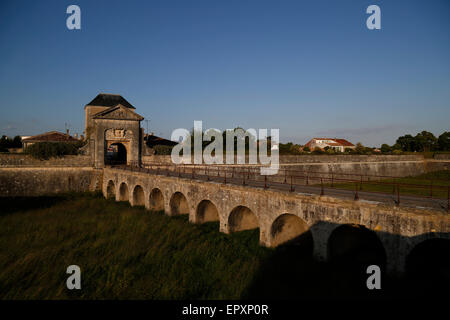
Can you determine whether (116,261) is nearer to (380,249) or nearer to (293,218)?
(293,218)

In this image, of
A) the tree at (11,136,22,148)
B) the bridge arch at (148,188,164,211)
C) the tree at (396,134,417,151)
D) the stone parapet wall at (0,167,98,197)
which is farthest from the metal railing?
the tree at (396,134,417,151)

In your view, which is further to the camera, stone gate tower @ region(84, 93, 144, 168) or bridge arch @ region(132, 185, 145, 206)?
stone gate tower @ region(84, 93, 144, 168)

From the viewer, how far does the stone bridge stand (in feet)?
25.0

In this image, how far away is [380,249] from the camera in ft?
38.3

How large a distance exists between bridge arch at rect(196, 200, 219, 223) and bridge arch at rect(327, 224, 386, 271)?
241 inches

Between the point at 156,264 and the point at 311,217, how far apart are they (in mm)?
5905

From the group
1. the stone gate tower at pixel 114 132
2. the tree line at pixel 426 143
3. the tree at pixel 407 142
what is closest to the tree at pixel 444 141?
the tree line at pixel 426 143

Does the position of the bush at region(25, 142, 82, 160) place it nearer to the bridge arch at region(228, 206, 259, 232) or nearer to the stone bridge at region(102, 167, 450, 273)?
the stone bridge at region(102, 167, 450, 273)

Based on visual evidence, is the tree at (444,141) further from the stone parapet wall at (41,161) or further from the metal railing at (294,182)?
the stone parapet wall at (41,161)

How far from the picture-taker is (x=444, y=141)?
55156 mm

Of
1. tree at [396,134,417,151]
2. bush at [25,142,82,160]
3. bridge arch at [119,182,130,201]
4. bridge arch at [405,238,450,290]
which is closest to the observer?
bridge arch at [405,238,450,290]

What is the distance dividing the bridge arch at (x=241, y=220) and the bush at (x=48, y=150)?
69.5 ft

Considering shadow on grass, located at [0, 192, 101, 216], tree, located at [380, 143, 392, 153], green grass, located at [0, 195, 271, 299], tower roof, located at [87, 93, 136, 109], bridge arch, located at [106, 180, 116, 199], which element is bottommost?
green grass, located at [0, 195, 271, 299]
